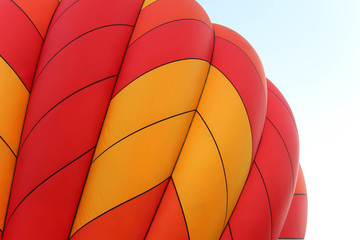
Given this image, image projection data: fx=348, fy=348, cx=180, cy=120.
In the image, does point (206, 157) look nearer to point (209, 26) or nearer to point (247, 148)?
point (247, 148)

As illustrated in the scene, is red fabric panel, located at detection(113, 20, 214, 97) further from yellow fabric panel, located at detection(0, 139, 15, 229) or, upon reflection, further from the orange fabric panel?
yellow fabric panel, located at detection(0, 139, 15, 229)

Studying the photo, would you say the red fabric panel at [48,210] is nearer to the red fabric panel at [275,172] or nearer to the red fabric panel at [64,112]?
the red fabric panel at [64,112]

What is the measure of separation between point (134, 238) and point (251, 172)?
71 cm

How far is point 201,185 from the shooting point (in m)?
1.61

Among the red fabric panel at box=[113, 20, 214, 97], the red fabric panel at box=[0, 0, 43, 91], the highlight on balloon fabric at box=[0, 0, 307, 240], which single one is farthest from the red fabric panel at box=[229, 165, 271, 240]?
the red fabric panel at box=[0, 0, 43, 91]

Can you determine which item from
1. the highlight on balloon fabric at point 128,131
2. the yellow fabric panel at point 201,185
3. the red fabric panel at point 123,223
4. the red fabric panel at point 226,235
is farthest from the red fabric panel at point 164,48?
the red fabric panel at point 226,235

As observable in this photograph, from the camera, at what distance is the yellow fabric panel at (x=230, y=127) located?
169 centimetres

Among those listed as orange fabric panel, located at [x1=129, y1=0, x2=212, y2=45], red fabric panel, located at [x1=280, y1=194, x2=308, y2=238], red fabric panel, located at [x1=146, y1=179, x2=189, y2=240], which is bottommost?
red fabric panel, located at [x1=280, y1=194, x2=308, y2=238]

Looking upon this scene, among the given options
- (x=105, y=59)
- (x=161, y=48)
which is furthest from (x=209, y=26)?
(x=105, y=59)

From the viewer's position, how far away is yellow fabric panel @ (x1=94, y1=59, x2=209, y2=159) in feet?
5.30

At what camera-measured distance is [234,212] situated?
175 cm

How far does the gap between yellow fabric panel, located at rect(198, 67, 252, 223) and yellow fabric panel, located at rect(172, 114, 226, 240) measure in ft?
0.16

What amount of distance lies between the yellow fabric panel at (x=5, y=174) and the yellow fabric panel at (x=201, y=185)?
76cm

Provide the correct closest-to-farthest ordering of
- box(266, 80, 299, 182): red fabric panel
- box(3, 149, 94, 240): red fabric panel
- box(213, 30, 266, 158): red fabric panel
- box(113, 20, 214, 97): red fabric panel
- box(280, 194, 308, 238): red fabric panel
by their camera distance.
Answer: box(3, 149, 94, 240): red fabric panel
box(113, 20, 214, 97): red fabric panel
box(213, 30, 266, 158): red fabric panel
box(266, 80, 299, 182): red fabric panel
box(280, 194, 308, 238): red fabric panel
